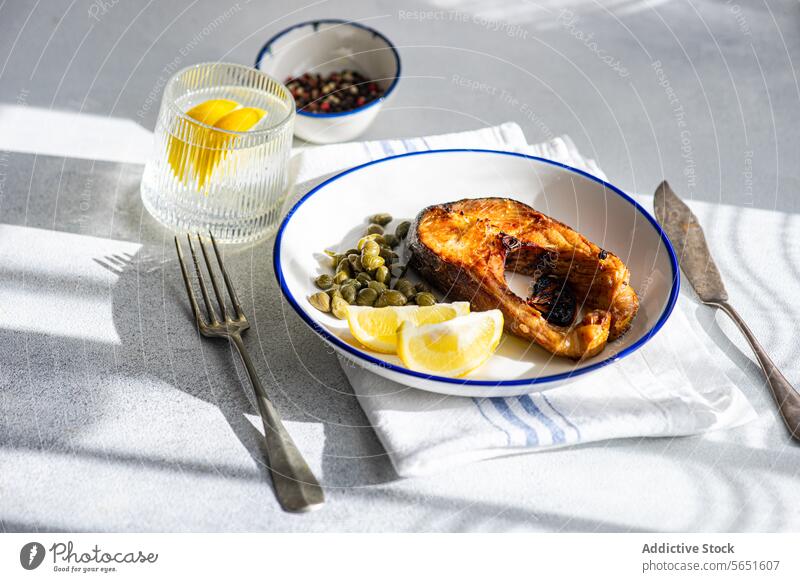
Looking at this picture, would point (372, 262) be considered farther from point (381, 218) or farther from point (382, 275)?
point (381, 218)

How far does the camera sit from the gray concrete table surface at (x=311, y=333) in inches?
50.8

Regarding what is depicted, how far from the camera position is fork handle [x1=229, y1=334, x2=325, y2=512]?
49.6 inches

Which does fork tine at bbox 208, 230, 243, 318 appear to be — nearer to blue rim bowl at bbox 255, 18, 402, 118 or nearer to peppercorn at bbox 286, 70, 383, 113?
blue rim bowl at bbox 255, 18, 402, 118

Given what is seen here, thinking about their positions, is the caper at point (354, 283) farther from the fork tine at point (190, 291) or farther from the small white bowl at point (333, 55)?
the small white bowl at point (333, 55)

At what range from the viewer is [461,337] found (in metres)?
1.35

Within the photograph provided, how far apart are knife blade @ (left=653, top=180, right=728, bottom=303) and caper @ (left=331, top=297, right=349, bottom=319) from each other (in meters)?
0.73

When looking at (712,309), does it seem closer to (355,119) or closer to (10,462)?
(355,119)

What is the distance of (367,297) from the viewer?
1512 millimetres

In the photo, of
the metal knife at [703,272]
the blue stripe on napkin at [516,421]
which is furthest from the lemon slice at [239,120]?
the metal knife at [703,272]

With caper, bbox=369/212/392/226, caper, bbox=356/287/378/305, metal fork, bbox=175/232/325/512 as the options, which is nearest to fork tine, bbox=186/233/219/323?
metal fork, bbox=175/232/325/512

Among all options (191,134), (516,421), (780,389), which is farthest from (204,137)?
(780,389)

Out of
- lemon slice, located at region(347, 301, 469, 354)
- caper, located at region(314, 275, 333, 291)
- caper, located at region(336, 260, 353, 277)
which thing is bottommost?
caper, located at region(314, 275, 333, 291)
